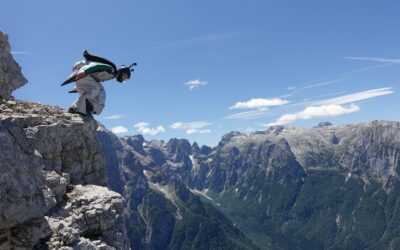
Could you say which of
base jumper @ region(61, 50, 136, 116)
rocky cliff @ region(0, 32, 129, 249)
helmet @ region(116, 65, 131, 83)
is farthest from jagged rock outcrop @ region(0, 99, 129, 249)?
helmet @ region(116, 65, 131, 83)

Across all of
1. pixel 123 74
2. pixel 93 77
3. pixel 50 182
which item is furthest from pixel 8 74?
pixel 50 182

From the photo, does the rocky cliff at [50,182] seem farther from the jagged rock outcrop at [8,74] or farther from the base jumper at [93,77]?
the base jumper at [93,77]

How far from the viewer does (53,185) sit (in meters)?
20.6

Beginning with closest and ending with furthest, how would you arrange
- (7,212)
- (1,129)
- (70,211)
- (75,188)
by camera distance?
(7,212) < (1,129) < (70,211) < (75,188)

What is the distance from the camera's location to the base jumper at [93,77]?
80.1 feet

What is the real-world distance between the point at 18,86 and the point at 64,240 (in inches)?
633

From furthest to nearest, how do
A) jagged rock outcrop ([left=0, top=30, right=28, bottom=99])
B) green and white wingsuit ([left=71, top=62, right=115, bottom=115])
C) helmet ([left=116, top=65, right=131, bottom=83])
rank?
jagged rock outcrop ([left=0, top=30, right=28, bottom=99]), helmet ([left=116, top=65, right=131, bottom=83]), green and white wingsuit ([left=71, top=62, right=115, bottom=115])

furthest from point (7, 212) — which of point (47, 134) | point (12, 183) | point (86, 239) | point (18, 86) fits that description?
point (18, 86)

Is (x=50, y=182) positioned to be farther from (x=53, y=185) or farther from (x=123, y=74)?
(x=123, y=74)

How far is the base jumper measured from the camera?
2441 cm

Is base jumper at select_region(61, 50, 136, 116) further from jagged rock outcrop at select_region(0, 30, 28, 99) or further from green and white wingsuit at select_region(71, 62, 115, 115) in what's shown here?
jagged rock outcrop at select_region(0, 30, 28, 99)

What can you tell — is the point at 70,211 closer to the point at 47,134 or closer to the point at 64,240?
the point at 64,240

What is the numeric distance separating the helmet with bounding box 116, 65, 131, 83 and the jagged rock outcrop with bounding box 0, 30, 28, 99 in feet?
27.9

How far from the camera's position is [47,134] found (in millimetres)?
23531
